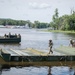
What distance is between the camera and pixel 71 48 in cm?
4562

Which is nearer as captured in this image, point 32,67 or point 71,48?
point 32,67

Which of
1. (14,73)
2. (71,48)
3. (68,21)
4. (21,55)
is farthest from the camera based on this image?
(68,21)

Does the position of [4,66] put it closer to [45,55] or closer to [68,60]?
[45,55]

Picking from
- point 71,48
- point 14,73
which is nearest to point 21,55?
point 14,73

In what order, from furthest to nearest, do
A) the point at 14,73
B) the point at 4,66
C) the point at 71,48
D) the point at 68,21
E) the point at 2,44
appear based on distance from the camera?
the point at 68,21 < the point at 2,44 < the point at 71,48 < the point at 4,66 < the point at 14,73

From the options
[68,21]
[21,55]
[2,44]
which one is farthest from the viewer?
[68,21]

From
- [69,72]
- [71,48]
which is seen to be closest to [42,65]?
[69,72]

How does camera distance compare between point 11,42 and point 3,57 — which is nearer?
point 3,57

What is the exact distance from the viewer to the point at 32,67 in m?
37.8

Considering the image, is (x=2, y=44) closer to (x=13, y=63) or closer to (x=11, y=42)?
(x=11, y=42)

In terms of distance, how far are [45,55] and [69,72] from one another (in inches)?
248

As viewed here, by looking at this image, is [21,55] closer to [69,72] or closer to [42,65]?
[42,65]

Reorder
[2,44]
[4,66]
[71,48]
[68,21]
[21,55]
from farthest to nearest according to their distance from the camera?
1. [68,21]
2. [2,44]
3. [71,48]
4. [21,55]
5. [4,66]

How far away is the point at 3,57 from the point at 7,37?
134 feet
